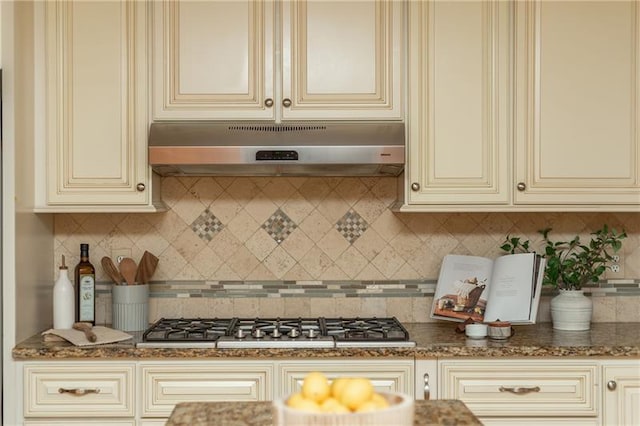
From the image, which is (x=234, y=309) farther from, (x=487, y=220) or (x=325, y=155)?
(x=487, y=220)

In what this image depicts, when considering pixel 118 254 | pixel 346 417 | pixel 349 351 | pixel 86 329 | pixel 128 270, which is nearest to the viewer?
pixel 346 417

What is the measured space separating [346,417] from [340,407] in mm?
31

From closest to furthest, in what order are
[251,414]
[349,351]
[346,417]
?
[346,417] → [251,414] → [349,351]

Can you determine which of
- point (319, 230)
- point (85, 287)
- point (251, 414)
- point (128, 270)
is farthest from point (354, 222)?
point (251, 414)

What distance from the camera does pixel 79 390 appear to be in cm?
269

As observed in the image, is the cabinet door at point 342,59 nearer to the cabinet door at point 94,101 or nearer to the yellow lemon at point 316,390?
the cabinet door at point 94,101

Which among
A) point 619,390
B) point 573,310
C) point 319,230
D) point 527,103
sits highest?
point 527,103

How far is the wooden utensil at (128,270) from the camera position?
3076mm

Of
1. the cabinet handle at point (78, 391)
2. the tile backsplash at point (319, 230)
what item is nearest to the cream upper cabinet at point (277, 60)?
the tile backsplash at point (319, 230)

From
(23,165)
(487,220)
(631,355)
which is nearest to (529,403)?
(631,355)

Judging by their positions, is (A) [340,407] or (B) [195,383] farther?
(B) [195,383]

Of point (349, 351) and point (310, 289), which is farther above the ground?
point (310, 289)

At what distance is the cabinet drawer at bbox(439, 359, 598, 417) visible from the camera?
2691 millimetres

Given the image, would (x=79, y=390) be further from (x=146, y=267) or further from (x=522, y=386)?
(x=522, y=386)
